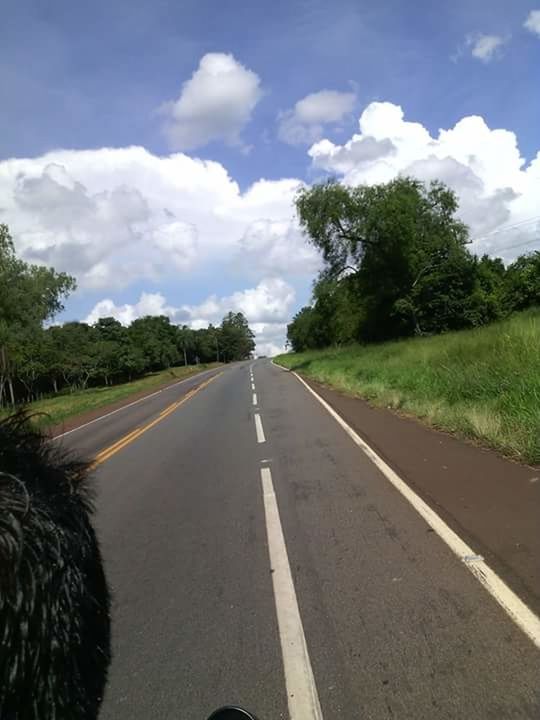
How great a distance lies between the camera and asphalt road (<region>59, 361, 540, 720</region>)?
246 centimetres

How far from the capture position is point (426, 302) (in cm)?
3984

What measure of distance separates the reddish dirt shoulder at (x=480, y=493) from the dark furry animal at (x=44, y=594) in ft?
8.76

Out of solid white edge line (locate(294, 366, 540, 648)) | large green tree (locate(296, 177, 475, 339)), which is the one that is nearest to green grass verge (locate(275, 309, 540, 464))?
solid white edge line (locate(294, 366, 540, 648))

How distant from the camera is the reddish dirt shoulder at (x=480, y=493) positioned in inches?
144

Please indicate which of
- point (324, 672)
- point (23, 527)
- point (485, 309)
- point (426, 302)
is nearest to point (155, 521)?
point (324, 672)

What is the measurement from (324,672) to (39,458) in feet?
6.80

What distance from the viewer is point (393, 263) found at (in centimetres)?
3641

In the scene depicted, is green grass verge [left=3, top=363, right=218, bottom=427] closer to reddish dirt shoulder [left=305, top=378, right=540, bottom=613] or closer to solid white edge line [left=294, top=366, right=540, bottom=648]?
solid white edge line [left=294, top=366, right=540, bottom=648]

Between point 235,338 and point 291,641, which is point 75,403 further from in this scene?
point 235,338

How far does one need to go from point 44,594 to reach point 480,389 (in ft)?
31.1

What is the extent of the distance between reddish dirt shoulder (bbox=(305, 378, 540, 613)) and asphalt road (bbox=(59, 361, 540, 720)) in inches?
13.5

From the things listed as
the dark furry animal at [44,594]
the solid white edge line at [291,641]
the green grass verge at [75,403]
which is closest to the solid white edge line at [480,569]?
the solid white edge line at [291,641]

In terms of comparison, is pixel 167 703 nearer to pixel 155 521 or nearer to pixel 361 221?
pixel 155 521

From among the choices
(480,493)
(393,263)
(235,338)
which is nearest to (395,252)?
(393,263)
